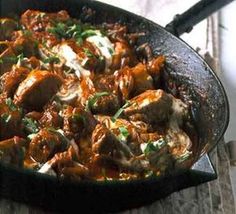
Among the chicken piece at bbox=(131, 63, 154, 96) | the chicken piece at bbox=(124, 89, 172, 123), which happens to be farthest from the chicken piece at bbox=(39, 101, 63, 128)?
the chicken piece at bbox=(131, 63, 154, 96)

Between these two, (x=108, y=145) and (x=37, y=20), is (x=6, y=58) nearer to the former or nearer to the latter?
(x=37, y=20)

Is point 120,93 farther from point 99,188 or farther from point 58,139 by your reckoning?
point 99,188

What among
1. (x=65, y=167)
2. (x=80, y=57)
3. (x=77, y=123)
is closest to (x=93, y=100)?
(x=77, y=123)

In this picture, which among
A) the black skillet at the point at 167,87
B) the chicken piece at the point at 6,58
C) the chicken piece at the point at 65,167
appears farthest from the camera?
the chicken piece at the point at 6,58

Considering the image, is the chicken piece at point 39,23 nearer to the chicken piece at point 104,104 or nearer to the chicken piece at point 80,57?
the chicken piece at point 80,57

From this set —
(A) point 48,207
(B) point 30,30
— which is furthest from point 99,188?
(B) point 30,30

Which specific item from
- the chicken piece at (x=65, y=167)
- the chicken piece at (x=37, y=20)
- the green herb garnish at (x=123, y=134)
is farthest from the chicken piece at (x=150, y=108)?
the chicken piece at (x=37, y=20)
